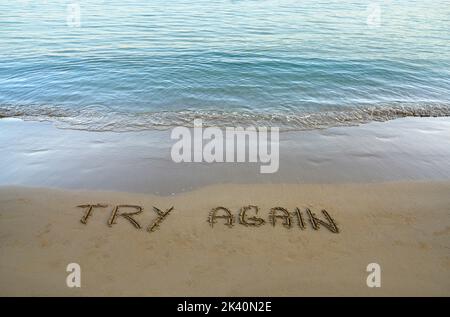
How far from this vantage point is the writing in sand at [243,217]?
467 cm

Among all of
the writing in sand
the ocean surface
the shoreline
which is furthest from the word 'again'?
the ocean surface

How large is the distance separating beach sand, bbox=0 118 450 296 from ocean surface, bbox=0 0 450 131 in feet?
6.29

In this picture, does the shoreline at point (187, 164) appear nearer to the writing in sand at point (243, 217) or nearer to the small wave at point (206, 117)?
the small wave at point (206, 117)

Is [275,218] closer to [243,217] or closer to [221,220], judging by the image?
[243,217]

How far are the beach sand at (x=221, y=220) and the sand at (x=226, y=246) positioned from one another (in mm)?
15

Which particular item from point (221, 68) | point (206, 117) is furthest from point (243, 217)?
point (221, 68)

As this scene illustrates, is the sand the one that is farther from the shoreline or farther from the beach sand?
the shoreline

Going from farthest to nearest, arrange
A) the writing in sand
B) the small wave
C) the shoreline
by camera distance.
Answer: the small wave → the shoreline → the writing in sand

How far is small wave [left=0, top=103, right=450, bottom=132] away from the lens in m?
8.27

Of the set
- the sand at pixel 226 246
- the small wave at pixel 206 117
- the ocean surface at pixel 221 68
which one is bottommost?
the sand at pixel 226 246

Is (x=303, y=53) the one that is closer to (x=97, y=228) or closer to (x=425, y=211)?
(x=425, y=211)

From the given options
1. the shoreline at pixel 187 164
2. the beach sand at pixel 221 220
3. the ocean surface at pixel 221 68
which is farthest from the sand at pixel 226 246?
the ocean surface at pixel 221 68

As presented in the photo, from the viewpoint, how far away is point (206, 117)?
8.81 metres

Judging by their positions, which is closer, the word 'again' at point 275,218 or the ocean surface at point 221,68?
the word 'again' at point 275,218
